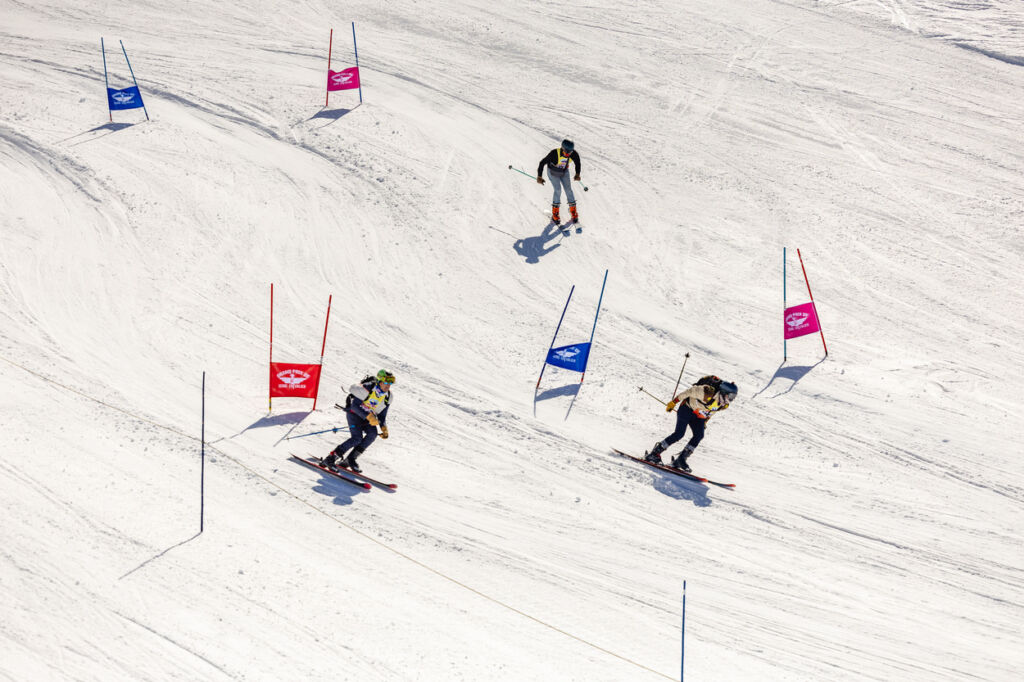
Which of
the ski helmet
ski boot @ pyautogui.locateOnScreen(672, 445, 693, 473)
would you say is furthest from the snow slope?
the ski helmet

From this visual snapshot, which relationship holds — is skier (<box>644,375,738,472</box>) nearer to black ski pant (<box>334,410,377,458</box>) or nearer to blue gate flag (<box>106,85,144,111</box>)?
black ski pant (<box>334,410,377,458</box>)

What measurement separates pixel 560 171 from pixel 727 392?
5.57 m

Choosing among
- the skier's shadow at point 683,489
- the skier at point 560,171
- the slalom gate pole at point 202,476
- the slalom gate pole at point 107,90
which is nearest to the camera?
the slalom gate pole at point 202,476

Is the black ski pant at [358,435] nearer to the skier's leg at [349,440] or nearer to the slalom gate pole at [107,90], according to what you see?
the skier's leg at [349,440]

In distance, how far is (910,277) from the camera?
14055mm

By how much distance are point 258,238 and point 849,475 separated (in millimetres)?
10947

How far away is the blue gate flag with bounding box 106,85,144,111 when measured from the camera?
616 inches

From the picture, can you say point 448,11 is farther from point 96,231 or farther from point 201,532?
point 201,532

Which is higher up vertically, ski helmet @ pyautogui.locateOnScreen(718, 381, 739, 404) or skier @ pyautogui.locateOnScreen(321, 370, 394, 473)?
ski helmet @ pyautogui.locateOnScreen(718, 381, 739, 404)

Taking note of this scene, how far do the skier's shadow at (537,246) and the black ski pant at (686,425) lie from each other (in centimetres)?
456

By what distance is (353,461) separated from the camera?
1088cm

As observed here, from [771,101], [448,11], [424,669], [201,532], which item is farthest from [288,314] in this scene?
[771,101]

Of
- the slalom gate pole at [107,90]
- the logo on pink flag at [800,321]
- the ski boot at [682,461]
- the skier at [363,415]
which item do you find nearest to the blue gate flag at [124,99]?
the slalom gate pole at [107,90]

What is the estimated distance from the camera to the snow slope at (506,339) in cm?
969
